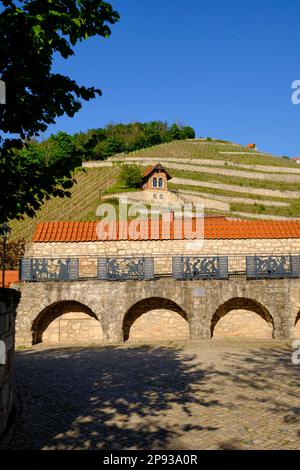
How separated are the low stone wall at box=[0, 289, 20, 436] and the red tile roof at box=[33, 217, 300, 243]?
30.6 ft

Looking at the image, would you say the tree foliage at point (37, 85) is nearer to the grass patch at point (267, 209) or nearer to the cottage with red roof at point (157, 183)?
the grass patch at point (267, 209)

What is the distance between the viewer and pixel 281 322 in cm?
1449

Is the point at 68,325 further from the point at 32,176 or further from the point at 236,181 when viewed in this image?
the point at 236,181

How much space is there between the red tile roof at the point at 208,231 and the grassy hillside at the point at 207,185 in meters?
23.4

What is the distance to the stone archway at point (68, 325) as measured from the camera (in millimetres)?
14781

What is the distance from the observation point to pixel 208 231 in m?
16.7

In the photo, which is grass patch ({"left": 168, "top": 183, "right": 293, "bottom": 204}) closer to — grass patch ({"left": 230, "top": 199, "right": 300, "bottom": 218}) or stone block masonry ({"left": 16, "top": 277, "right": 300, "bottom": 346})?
grass patch ({"left": 230, "top": 199, "right": 300, "bottom": 218})

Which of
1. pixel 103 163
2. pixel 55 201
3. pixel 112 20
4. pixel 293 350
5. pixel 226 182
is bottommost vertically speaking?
pixel 293 350

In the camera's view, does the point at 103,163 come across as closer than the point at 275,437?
No

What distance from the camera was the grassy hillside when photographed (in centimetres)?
4931
